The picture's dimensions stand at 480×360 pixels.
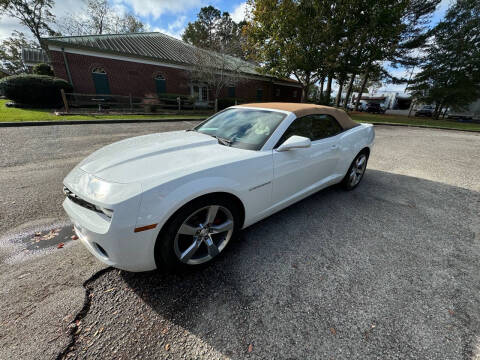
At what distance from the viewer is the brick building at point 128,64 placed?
1515 cm

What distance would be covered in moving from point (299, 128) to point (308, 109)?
16.7 inches

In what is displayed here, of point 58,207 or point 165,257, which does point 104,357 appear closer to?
point 165,257

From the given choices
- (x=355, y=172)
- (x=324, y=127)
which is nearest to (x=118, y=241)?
(x=324, y=127)

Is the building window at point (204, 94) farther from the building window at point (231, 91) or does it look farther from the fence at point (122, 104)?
the fence at point (122, 104)

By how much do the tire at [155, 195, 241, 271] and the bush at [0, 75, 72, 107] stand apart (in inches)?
649

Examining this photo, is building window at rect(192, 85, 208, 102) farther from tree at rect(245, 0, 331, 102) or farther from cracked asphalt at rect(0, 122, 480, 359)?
cracked asphalt at rect(0, 122, 480, 359)

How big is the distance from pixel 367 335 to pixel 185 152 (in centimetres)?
208

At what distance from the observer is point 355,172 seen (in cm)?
376

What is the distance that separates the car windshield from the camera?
92.0 inches

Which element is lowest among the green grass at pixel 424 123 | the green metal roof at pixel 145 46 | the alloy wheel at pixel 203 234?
the alloy wheel at pixel 203 234

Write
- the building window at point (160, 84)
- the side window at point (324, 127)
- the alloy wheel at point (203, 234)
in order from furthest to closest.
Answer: the building window at point (160, 84) → the side window at point (324, 127) → the alloy wheel at point (203, 234)

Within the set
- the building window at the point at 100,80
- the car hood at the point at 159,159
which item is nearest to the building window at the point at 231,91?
the building window at the point at 100,80

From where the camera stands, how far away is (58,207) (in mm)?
2943

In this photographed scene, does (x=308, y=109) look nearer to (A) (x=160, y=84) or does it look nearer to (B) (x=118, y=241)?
(B) (x=118, y=241)
